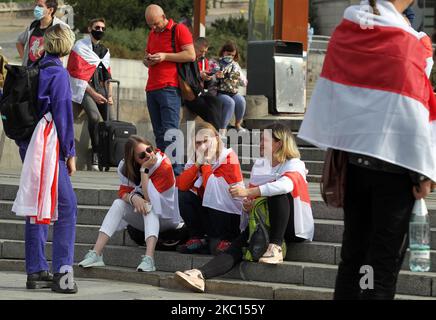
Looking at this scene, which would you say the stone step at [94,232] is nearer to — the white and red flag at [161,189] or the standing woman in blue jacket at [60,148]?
the white and red flag at [161,189]

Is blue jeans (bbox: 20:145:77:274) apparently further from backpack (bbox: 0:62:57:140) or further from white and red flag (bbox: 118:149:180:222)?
white and red flag (bbox: 118:149:180:222)

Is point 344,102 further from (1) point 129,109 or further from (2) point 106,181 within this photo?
(1) point 129,109

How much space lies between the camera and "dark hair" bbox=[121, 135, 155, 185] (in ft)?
31.0

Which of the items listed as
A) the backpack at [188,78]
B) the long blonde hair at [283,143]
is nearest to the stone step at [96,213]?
the long blonde hair at [283,143]

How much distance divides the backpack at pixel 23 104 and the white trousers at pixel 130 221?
A: 4.41 feet

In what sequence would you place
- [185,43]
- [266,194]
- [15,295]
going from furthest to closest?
[185,43] < [266,194] < [15,295]

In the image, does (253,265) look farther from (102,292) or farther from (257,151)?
(257,151)

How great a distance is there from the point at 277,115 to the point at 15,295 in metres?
7.87

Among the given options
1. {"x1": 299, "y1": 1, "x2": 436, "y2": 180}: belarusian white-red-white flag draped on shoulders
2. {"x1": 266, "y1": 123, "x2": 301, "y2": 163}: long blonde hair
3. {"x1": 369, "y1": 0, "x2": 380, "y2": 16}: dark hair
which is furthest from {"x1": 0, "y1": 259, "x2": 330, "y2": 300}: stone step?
{"x1": 369, "y1": 0, "x2": 380, "y2": 16}: dark hair

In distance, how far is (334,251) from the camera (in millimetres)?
8664

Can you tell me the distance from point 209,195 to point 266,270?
2.89 feet

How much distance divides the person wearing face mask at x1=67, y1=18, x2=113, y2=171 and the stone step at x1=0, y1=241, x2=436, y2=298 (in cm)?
418

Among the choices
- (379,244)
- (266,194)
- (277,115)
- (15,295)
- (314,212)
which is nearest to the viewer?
(379,244)
